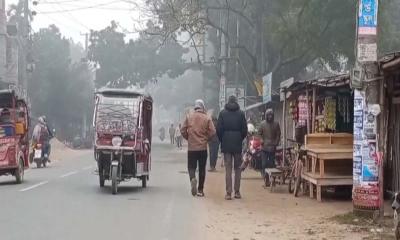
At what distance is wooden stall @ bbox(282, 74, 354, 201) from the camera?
13.9 m

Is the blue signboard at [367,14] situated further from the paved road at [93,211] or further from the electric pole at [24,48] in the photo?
the electric pole at [24,48]

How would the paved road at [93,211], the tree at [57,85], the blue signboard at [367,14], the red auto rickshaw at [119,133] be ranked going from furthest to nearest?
the tree at [57,85]
the red auto rickshaw at [119,133]
the blue signboard at [367,14]
the paved road at [93,211]

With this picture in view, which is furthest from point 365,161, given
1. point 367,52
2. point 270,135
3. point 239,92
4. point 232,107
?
point 239,92

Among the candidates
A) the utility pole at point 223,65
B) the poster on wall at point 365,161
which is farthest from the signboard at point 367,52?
the utility pole at point 223,65

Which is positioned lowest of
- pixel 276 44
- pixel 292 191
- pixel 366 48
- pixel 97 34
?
pixel 292 191

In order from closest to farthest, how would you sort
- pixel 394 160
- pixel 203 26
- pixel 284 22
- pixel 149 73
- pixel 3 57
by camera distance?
1. pixel 394 160
2. pixel 284 22
3. pixel 203 26
4. pixel 3 57
5. pixel 149 73

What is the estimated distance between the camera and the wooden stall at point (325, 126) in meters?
13.9

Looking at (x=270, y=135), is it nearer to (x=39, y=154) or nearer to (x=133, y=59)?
(x=39, y=154)

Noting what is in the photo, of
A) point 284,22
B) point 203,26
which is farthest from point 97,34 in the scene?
point 284,22

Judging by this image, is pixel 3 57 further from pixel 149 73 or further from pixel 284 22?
pixel 284 22

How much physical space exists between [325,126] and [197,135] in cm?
418

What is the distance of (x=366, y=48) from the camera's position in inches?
436

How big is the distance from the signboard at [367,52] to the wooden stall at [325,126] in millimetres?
2735

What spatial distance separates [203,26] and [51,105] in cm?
2582
